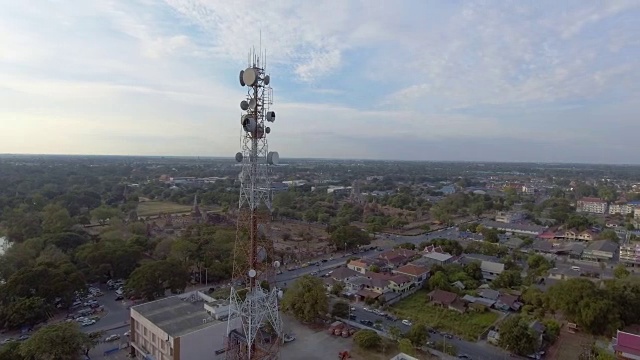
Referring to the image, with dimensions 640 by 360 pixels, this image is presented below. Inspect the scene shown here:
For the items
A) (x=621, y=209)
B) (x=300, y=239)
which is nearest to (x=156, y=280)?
(x=300, y=239)

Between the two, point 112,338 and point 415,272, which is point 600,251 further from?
point 112,338

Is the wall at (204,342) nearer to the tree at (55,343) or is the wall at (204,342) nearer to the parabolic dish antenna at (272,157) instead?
the tree at (55,343)

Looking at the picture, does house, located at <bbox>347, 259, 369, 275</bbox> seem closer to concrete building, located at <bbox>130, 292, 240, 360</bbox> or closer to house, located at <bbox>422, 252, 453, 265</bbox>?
house, located at <bbox>422, 252, 453, 265</bbox>

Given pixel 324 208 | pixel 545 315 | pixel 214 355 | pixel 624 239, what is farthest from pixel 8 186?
pixel 624 239

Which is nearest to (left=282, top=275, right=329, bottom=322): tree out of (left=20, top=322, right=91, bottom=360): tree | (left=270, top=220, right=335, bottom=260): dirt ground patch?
(left=20, top=322, right=91, bottom=360): tree

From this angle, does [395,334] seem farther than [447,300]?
No

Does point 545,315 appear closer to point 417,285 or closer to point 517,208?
point 417,285
